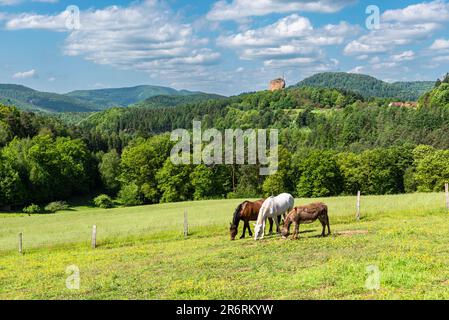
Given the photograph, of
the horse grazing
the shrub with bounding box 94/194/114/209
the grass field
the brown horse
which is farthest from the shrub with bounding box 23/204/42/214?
the horse grazing

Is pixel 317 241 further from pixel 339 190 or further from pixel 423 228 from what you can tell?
pixel 339 190

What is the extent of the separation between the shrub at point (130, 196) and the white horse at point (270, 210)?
253 ft

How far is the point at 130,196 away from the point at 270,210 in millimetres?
78323

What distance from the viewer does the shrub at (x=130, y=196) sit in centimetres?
10006

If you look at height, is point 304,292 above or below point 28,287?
above

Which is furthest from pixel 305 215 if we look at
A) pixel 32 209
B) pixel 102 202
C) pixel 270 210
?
pixel 102 202

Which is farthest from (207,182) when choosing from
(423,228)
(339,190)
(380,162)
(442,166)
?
(423,228)

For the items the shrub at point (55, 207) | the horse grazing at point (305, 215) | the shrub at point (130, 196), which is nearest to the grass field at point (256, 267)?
the horse grazing at point (305, 215)

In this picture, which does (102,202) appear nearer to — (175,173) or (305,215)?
(175,173)

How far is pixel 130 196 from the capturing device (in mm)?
100125

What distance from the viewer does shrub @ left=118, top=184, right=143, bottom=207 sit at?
3939 inches

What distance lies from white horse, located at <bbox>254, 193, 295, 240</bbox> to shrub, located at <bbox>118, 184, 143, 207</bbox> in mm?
77043

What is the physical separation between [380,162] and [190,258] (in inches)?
3497

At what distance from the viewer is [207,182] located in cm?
9462
